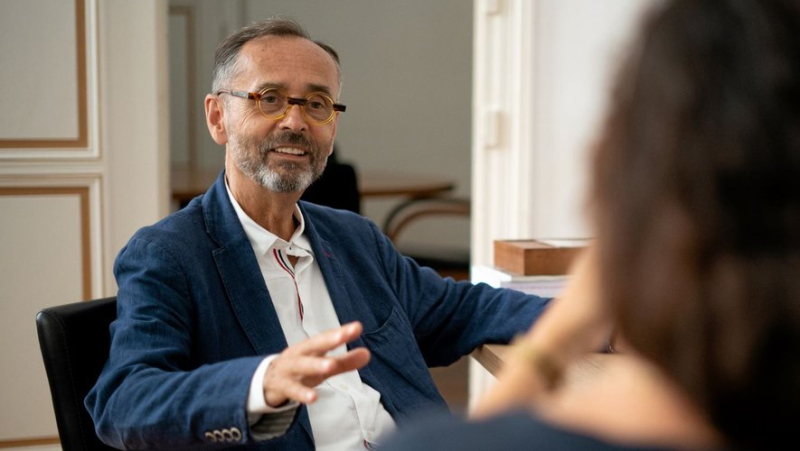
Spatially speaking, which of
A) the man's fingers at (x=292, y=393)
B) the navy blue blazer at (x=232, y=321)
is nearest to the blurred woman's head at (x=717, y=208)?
the man's fingers at (x=292, y=393)

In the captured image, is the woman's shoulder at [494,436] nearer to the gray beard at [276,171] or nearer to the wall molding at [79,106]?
the gray beard at [276,171]

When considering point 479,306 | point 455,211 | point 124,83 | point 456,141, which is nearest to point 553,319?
point 479,306

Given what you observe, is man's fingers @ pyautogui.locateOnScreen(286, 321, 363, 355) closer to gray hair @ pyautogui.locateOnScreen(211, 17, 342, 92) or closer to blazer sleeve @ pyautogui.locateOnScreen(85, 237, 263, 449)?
blazer sleeve @ pyautogui.locateOnScreen(85, 237, 263, 449)

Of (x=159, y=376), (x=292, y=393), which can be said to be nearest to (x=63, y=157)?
(x=159, y=376)

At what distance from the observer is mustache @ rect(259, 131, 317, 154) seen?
1769 millimetres

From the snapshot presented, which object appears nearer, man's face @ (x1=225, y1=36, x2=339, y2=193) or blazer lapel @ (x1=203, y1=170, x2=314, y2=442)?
blazer lapel @ (x1=203, y1=170, x2=314, y2=442)

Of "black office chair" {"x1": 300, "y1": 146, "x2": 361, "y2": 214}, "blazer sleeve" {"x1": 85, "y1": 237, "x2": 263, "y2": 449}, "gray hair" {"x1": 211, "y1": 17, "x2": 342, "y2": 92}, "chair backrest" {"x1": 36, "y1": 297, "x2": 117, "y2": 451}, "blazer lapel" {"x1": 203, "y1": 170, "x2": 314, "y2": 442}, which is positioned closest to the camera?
"blazer sleeve" {"x1": 85, "y1": 237, "x2": 263, "y2": 449}

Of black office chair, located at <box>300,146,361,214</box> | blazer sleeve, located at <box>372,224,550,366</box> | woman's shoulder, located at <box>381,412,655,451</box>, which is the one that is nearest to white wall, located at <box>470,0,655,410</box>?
black office chair, located at <box>300,146,361,214</box>

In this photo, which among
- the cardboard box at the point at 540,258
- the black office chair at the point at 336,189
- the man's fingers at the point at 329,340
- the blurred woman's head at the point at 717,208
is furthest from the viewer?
the black office chair at the point at 336,189

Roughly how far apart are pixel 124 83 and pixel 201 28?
10.7 ft

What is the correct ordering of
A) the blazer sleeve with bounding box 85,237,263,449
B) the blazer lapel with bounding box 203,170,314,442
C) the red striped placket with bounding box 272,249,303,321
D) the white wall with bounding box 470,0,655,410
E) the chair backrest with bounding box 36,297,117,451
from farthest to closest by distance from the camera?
1. the white wall with bounding box 470,0,655,410
2. the red striped placket with bounding box 272,249,303,321
3. the blazer lapel with bounding box 203,170,314,442
4. the chair backrest with bounding box 36,297,117,451
5. the blazer sleeve with bounding box 85,237,263,449

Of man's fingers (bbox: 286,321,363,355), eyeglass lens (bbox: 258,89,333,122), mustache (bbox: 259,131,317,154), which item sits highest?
eyeglass lens (bbox: 258,89,333,122)

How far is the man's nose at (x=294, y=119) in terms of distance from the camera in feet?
5.79

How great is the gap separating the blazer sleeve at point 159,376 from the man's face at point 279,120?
308 mm
